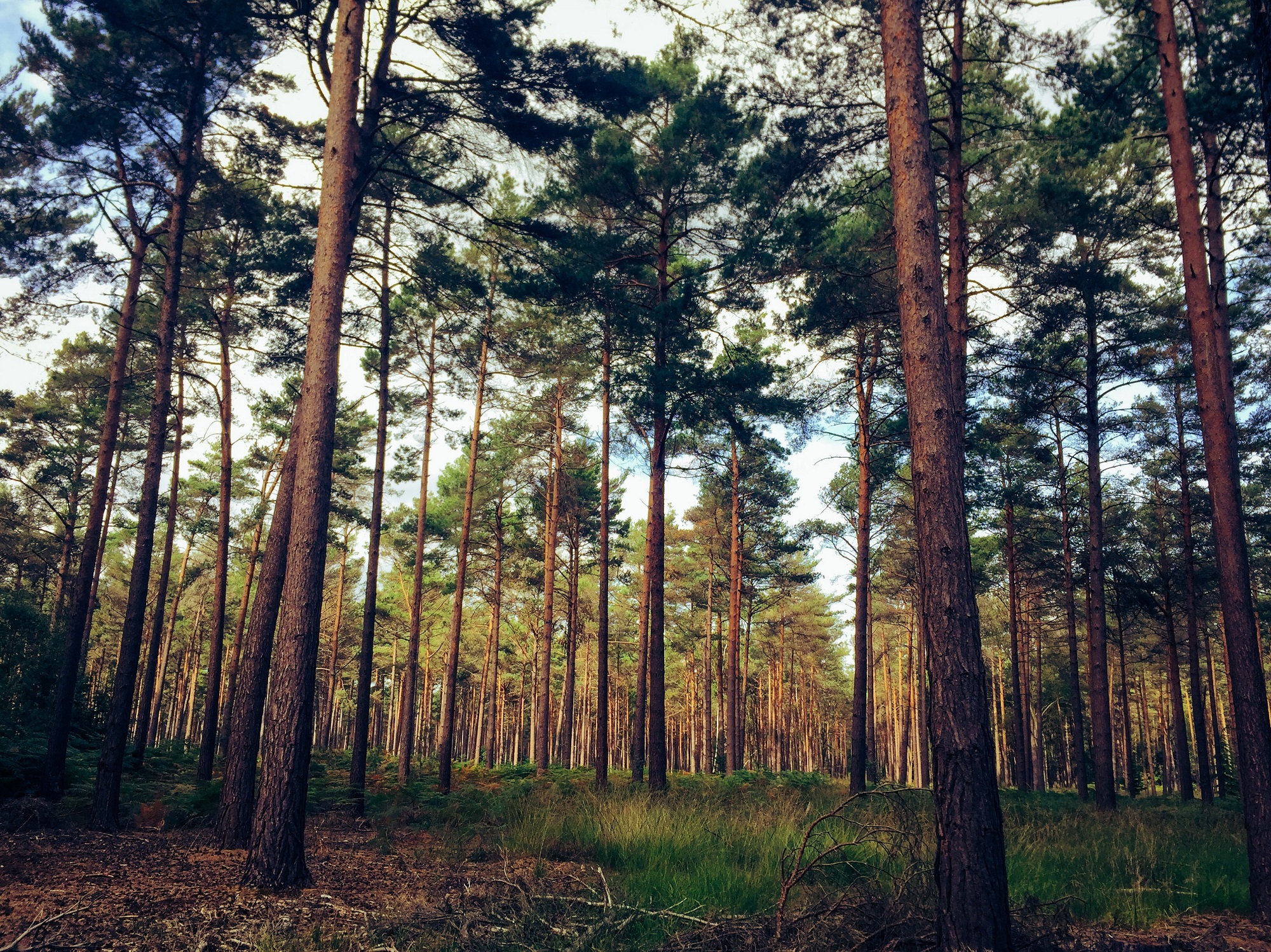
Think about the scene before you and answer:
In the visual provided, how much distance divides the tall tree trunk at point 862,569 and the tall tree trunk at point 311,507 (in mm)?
10127

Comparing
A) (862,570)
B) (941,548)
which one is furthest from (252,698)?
(862,570)

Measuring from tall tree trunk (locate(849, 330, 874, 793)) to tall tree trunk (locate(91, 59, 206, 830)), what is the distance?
1162cm

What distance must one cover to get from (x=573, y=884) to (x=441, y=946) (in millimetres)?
2220

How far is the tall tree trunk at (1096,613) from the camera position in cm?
1353

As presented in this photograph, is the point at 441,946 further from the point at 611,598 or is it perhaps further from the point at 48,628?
the point at 611,598

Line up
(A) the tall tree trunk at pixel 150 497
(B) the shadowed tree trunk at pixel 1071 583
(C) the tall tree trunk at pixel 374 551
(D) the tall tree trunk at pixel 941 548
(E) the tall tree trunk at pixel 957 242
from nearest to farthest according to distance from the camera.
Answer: (D) the tall tree trunk at pixel 941 548 < (A) the tall tree trunk at pixel 150 497 < (E) the tall tree trunk at pixel 957 242 < (C) the tall tree trunk at pixel 374 551 < (B) the shadowed tree trunk at pixel 1071 583

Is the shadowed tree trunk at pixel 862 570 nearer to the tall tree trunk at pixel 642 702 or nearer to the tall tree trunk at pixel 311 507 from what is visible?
the tall tree trunk at pixel 642 702

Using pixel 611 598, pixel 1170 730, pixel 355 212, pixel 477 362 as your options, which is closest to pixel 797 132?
pixel 355 212

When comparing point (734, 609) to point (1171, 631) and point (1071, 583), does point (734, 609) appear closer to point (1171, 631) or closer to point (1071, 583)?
point (1071, 583)

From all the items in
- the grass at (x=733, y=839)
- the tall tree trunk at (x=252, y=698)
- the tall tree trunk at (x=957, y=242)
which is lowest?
the grass at (x=733, y=839)

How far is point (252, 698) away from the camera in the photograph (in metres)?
8.59

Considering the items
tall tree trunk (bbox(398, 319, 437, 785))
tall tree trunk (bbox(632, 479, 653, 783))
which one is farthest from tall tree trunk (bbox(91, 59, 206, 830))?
tall tree trunk (bbox(632, 479, 653, 783))

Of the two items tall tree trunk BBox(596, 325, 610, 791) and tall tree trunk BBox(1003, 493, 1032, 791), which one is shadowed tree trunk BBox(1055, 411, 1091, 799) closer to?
tall tree trunk BBox(1003, 493, 1032, 791)

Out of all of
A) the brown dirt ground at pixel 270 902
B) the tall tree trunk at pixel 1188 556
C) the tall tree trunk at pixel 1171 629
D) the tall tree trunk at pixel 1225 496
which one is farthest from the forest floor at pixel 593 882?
the tall tree trunk at pixel 1171 629
